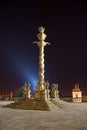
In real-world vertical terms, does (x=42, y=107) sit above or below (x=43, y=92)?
below

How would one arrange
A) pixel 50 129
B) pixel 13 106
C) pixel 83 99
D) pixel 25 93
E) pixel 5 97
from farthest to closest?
1. pixel 5 97
2. pixel 83 99
3. pixel 25 93
4. pixel 13 106
5. pixel 50 129

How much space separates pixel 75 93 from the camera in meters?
44.1

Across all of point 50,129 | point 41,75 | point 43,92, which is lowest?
point 50,129

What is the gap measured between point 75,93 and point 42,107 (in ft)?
77.5

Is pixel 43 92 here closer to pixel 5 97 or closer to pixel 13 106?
pixel 13 106

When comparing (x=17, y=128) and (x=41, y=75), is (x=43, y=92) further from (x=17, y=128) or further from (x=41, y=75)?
(x=17, y=128)

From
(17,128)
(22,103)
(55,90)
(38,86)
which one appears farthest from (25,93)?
(17,128)

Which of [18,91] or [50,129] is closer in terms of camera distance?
[50,129]

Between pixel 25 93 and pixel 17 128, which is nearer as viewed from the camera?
pixel 17 128

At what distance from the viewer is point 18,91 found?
5322 centimetres

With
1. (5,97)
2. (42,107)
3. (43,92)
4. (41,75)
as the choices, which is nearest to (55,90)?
(41,75)

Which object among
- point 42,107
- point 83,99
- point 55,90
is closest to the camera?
point 42,107

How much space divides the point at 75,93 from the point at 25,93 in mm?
19037

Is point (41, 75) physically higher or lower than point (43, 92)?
higher
